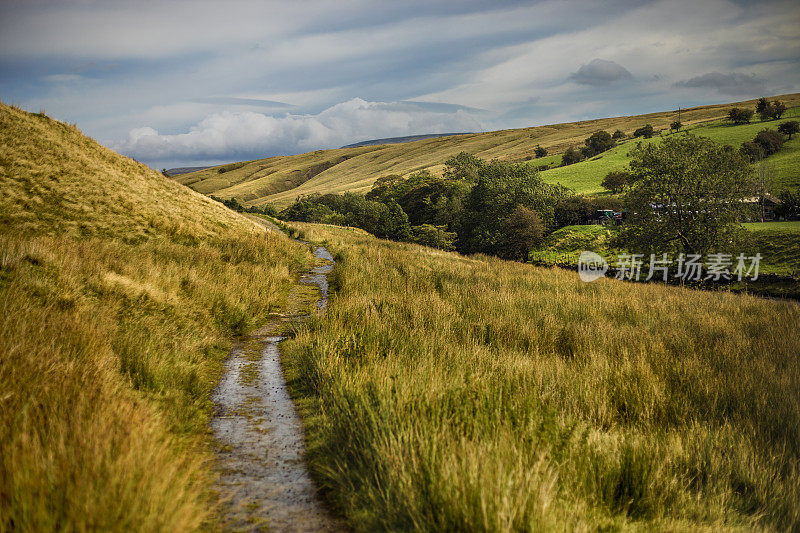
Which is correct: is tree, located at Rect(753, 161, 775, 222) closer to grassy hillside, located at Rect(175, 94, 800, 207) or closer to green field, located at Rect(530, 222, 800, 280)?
green field, located at Rect(530, 222, 800, 280)

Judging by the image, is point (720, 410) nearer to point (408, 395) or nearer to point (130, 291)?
point (408, 395)

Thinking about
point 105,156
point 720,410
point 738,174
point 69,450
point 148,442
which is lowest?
point 720,410

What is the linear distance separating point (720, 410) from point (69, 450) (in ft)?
20.9

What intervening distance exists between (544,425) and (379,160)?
535ft

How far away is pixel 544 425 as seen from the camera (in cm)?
329

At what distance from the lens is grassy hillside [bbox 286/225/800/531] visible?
244 centimetres

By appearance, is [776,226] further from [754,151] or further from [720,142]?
[720,142]

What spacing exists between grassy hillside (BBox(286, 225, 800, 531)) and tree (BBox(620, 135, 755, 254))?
24430 millimetres

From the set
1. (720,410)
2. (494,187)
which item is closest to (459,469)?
(720,410)

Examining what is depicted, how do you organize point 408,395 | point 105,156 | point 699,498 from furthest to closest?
1. point 105,156
2. point 408,395
3. point 699,498

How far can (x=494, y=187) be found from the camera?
5416 cm

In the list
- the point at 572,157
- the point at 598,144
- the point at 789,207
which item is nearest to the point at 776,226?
the point at 789,207

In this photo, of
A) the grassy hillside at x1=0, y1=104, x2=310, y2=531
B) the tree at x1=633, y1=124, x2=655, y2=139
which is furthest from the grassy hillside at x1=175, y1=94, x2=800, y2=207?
the grassy hillside at x1=0, y1=104, x2=310, y2=531

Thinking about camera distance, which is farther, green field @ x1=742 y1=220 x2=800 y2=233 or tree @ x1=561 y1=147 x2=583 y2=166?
tree @ x1=561 y1=147 x2=583 y2=166
